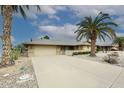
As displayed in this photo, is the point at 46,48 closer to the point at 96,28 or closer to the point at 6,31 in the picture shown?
the point at 96,28

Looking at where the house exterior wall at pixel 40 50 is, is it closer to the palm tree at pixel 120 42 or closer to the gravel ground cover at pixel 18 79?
the gravel ground cover at pixel 18 79

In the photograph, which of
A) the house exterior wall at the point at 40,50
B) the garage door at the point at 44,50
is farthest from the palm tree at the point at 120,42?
the house exterior wall at the point at 40,50

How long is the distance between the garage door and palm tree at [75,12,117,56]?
8459 millimetres

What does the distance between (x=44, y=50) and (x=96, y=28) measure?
11.4m

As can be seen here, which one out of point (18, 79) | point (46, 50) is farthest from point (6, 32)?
point (46, 50)

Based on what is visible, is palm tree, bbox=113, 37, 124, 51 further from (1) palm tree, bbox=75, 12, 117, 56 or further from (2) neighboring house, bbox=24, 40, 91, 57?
(1) palm tree, bbox=75, 12, 117, 56

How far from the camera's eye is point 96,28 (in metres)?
25.7

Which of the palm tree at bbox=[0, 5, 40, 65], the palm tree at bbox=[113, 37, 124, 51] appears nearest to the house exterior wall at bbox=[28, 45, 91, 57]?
the palm tree at bbox=[0, 5, 40, 65]

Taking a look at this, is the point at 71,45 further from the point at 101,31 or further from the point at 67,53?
the point at 101,31
